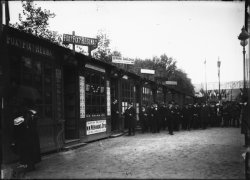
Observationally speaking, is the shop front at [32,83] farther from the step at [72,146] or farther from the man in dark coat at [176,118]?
the man in dark coat at [176,118]

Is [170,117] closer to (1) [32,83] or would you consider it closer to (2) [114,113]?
(2) [114,113]

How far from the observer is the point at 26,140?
282 inches

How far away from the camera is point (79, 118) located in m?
12.0

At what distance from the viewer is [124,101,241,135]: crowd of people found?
16.6 metres

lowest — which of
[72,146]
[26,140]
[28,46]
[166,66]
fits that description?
[72,146]

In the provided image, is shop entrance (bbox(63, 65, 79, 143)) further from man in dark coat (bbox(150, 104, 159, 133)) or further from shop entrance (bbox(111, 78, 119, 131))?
man in dark coat (bbox(150, 104, 159, 133))

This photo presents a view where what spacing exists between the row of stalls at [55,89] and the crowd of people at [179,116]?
2528 millimetres

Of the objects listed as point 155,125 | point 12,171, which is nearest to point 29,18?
point 155,125

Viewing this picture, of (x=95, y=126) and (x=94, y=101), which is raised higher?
(x=94, y=101)

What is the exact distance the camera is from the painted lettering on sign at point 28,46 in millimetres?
8336

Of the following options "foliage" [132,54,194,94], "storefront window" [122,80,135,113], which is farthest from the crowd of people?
"foliage" [132,54,194,94]

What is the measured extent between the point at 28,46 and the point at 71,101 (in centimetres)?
350

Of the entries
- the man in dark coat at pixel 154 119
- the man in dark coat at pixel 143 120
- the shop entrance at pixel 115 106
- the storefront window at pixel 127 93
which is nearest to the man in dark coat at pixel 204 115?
the man in dark coat at pixel 154 119

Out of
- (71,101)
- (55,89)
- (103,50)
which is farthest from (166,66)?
(55,89)
